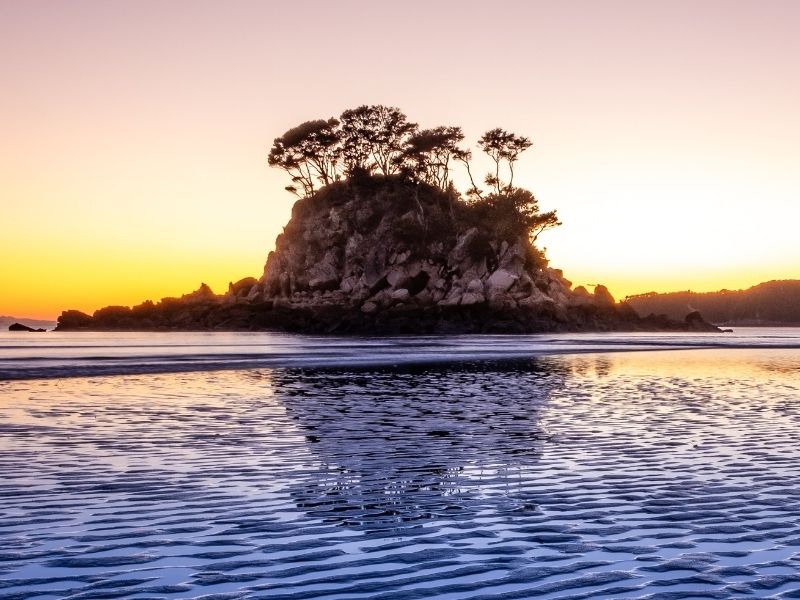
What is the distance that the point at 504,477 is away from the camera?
43.4ft

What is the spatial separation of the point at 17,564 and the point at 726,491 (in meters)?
9.66

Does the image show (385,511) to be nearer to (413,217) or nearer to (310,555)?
(310,555)

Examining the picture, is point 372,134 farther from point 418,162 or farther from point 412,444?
point 412,444

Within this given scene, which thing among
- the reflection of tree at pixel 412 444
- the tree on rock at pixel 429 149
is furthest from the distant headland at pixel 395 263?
the reflection of tree at pixel 412 444

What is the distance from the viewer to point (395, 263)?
13050 centimetres

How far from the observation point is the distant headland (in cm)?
11794

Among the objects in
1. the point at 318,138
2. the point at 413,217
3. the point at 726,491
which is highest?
the point at 318,138

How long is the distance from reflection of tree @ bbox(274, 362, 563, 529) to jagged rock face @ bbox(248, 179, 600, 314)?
88.0 meters

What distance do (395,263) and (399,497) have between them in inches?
4691

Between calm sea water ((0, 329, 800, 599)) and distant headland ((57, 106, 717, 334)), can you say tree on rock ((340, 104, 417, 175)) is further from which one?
calm sea water ((0, 329, 800, 599))

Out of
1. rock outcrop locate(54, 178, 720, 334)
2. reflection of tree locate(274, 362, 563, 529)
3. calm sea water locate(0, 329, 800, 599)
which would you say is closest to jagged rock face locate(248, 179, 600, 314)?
rock outcrop locate(54, 178, 720, 334)

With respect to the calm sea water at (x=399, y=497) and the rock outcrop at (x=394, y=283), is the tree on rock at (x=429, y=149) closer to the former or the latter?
the rock outcrop at (x=394, y=283)

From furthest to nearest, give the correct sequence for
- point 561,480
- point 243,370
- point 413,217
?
1. point 413,217
2. point 243,370
3. point 561,480

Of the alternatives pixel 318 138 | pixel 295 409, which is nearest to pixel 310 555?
pixel 295 409
